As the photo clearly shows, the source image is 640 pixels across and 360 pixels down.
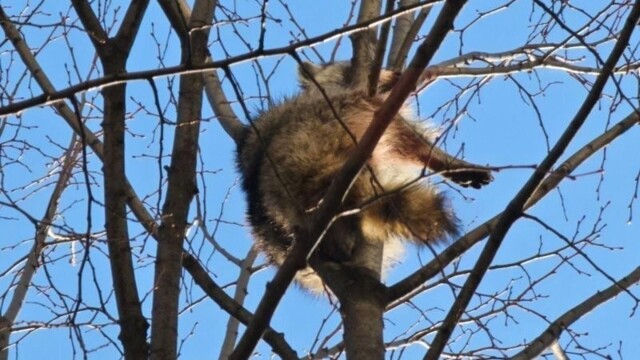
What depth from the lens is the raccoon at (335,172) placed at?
4.44 metres

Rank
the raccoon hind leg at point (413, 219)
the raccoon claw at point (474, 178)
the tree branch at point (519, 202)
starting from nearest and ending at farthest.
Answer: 1. the tree branch at point (519, 202)
2. the raccoon hind leg at point (413, 219)
3. the raccoon claw at point (474, 178)

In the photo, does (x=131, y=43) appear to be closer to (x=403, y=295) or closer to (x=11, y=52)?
(x=403, y=295)

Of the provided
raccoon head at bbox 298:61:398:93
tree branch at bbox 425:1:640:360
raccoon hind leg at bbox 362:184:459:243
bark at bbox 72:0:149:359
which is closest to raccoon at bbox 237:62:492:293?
raccoon hind leg at bbox 362:184:459:243

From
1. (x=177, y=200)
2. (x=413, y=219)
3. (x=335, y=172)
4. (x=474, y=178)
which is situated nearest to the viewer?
(x=177, y=200)

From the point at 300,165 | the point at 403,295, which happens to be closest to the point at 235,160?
the point at 300,165

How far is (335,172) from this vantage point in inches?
185

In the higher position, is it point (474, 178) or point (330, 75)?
point (330, 75)

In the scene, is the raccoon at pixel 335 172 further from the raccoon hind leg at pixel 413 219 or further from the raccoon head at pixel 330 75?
the raccoon head at pixel 330 75

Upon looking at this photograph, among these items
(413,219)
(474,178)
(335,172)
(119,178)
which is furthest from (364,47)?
(119,178)

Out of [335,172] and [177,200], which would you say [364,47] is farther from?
[177,200]

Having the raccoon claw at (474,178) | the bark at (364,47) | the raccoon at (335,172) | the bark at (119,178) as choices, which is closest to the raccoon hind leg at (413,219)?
the raccoon at (335,172)

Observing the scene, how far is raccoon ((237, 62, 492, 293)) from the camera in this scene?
4.44 metres

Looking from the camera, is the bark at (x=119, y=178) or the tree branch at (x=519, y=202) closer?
the tree branch at (x=519, y=202)

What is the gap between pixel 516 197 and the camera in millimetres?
2889
